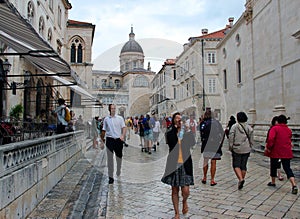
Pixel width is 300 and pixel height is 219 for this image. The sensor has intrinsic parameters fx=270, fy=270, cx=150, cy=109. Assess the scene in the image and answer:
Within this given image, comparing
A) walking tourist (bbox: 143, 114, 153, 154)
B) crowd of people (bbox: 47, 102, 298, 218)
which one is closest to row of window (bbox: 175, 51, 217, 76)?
walking tourist (bbox: 143, 114, 153, 154)

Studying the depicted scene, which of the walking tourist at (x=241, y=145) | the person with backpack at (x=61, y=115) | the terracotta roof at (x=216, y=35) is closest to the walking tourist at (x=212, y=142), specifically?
the walking tourist at (x=241, y=145)

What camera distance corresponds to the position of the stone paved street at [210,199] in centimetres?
449

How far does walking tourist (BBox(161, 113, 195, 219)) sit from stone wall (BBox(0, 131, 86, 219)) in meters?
2.10

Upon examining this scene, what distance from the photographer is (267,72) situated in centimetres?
1555

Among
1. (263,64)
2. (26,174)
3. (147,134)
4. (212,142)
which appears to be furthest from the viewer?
(263,64)

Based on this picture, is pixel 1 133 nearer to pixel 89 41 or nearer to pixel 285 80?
pixel 285 80

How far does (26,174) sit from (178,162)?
2322 mm

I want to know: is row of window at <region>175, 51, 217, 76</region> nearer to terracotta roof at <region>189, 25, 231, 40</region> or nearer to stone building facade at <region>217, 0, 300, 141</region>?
terracotta roof at <region>189, 25, 231, 40</region>

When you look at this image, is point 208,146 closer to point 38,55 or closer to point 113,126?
point 113,126

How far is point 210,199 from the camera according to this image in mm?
→ 5293

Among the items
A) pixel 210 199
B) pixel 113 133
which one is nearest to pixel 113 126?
pixel 113 133

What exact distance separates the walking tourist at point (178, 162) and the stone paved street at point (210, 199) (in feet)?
1.91

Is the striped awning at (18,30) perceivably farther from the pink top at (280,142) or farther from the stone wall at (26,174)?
the pink top at (280,142)

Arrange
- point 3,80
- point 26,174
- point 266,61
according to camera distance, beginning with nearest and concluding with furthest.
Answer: point 26,174 → point 3,80 → point 266,61
